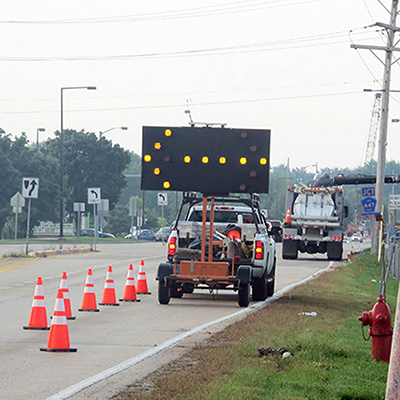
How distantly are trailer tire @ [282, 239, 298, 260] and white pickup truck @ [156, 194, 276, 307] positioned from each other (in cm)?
2428

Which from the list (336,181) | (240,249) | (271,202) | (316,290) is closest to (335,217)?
(336,181)

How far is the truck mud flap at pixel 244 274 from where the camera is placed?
62.2ft

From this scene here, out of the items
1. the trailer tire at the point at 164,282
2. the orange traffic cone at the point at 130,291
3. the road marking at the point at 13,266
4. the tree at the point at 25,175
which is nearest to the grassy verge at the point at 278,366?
the trailer tire at the point at 164,282

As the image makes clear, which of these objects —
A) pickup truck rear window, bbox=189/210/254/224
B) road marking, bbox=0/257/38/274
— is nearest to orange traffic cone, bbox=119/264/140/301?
pickup truck rear window, bbox=189/210/254/224

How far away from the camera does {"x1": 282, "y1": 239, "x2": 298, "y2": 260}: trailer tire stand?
46062 millimetres

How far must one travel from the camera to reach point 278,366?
35.5 feet

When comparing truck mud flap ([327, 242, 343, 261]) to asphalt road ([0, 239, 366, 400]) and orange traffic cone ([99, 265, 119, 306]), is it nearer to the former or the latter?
asphalt road ([0, 239, 366, 400])

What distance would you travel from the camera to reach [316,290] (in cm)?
2428

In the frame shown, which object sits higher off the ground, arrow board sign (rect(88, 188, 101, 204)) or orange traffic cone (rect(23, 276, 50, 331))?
arrow board sign (rect(88, 188, 101, 204))

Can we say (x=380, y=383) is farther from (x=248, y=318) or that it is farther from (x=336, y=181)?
(x=336, y=181)

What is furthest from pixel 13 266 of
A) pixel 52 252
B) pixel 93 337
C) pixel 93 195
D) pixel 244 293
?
pixel 93 337

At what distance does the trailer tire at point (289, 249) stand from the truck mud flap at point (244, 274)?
27.2 meters

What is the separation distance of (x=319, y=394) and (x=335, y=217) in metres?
36.4

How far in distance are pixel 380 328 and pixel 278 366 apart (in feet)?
3.79
